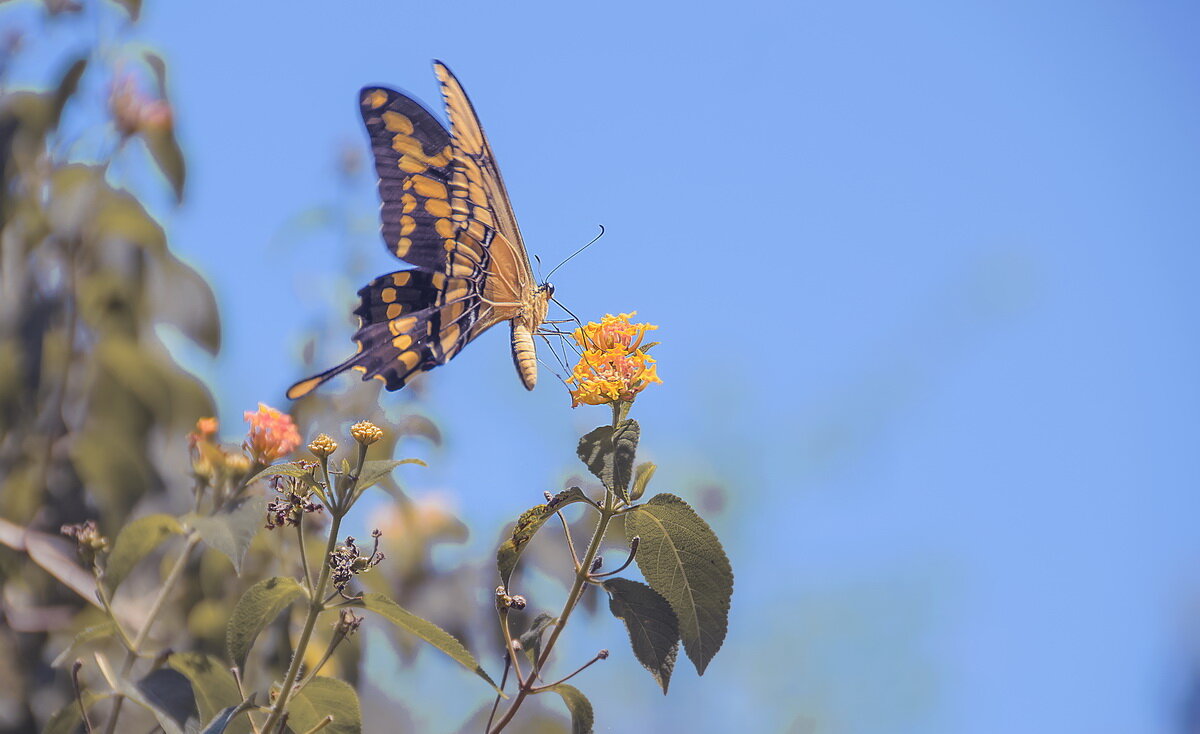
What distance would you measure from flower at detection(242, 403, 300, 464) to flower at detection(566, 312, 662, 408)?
0.47m

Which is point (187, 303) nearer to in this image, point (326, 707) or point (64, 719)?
→ point (64, 719)

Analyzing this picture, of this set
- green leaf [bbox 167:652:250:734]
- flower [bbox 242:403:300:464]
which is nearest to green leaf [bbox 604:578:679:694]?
green leaf [bbox 167:652:250:734]

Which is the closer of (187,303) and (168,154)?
(187,303)

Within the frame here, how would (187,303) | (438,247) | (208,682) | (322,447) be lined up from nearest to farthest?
(322,447), (208,682), (438,247), (187,303)

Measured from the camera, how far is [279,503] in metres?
1.45

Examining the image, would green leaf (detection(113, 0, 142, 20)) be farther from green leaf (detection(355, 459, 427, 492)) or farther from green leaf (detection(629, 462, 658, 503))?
green leaf (detection(629, 462, 658, 503))

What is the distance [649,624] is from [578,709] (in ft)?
0.41

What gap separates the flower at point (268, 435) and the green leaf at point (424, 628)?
0.52 meters

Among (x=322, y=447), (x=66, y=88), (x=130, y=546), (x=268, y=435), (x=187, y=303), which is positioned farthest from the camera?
(x=66, y=88)

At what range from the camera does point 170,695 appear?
1358 millimetres

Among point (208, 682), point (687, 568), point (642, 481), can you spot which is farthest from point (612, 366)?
point (208, 682)

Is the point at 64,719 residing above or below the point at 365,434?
below

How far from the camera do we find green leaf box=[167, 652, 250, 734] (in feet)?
4.64

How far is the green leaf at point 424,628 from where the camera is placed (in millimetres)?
1222
